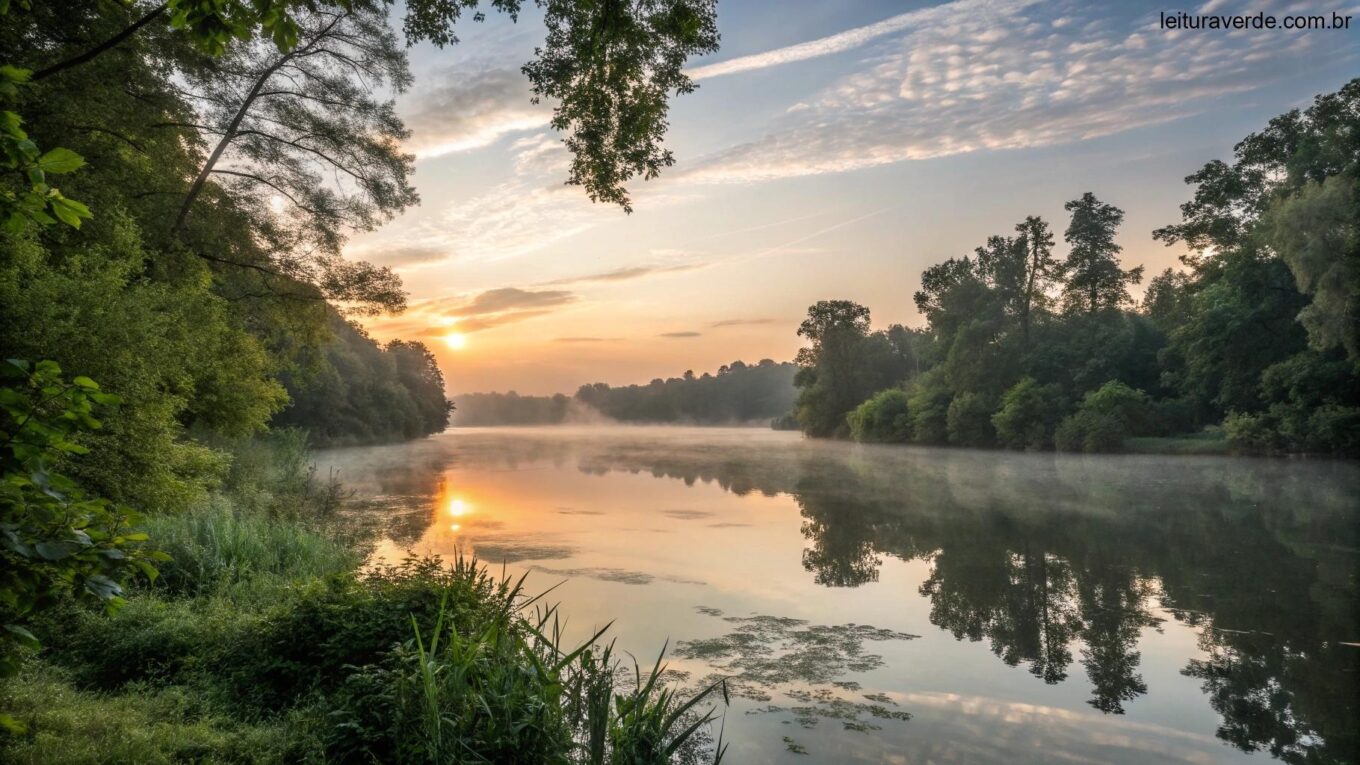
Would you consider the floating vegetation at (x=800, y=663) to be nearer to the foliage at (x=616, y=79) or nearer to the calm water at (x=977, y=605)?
the calm water at (x=977, y=605)

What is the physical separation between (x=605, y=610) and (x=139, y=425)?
6804mm

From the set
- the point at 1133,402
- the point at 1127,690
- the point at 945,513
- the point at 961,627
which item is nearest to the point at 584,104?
the point at 961,627

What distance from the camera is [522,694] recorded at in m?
5.10

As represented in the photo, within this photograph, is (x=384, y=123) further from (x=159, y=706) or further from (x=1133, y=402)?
(x=1133, y=402)

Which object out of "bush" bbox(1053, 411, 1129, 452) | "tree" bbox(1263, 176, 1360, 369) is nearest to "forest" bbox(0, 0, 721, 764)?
"tree" bbox(1263, 176, 1360, 369)

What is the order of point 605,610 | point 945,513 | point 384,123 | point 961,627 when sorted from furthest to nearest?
point 945,513, point 384,123, point 605,610, point 961,627

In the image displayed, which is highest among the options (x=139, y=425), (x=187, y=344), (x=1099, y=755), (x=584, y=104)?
Result: (x=584, y=104)

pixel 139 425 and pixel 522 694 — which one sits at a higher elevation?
pixel 139 425

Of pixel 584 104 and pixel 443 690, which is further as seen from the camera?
pixel 584 104

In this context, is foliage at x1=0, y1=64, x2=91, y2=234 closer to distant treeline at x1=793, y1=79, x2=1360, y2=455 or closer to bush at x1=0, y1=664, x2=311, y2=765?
bush at x1=0, y1=664, x2=311, y2=765

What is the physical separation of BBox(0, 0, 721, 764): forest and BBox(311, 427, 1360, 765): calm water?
154cm

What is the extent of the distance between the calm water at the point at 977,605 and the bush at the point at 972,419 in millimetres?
25687

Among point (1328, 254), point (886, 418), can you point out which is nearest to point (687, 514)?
point (1328, 254)

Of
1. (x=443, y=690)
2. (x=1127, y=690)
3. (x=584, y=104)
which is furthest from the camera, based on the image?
(x=584, y=104)
